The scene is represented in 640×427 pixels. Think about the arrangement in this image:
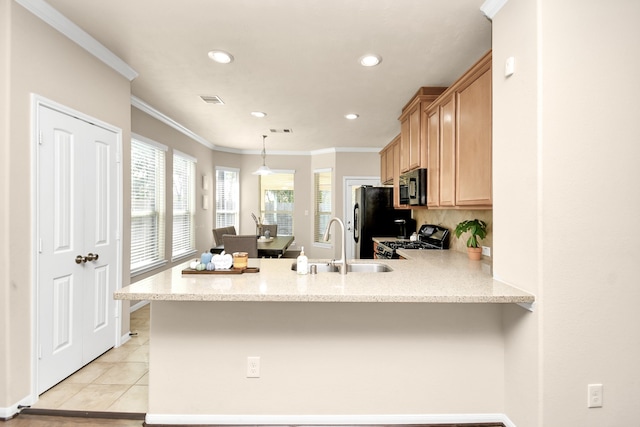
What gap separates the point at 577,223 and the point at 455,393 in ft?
3.77

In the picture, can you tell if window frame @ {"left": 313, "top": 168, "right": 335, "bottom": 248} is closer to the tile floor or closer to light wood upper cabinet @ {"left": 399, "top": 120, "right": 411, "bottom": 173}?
light wood upper cabinet @ {"left": 399, "top": 120, "right": 411, "bottom": 173}

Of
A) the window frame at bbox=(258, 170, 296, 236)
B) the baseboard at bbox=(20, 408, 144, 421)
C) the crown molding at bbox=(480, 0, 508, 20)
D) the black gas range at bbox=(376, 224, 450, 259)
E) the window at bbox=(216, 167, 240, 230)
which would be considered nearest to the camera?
the crown molding at bbox=(480, 0, 508, 20)

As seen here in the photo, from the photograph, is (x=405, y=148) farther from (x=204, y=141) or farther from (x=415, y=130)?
(x=204, y=141)

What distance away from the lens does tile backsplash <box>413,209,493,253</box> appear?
2760mm

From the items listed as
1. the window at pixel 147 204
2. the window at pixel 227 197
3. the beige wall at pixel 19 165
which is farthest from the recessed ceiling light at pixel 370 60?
the window at pixel 227 197

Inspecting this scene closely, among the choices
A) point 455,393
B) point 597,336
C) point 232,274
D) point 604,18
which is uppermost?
point 604,18

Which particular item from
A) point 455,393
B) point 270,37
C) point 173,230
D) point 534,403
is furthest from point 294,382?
point 173,230

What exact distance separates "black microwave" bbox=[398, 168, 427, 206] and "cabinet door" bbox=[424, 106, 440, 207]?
0.17 feet

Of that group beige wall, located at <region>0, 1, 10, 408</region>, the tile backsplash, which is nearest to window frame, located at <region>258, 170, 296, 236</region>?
the tile backsplash

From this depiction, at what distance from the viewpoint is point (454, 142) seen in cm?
252

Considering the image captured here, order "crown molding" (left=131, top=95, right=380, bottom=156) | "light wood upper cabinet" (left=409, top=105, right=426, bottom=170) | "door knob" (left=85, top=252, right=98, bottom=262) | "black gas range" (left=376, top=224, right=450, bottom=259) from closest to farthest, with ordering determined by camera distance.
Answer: "door knob" (left=85, top=252, right=98, bottom=262) → "light wood upper cabinet" (left=409, top=105, right=426, bottom=170) → "black gas range" (left=376, top=224, right=450, bottom=259) → "crown molding" (left=131, top=95, right=380, bottom=156)

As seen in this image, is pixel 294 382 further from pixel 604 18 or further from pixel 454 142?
pixel 604 18

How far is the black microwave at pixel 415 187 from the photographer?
10.3ft

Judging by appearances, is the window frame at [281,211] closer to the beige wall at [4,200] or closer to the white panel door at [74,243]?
the white panel door at [74,243]
